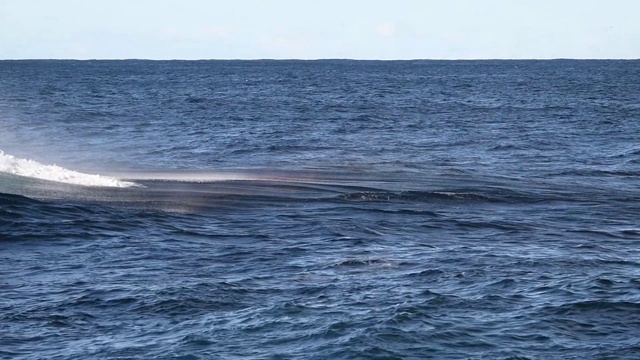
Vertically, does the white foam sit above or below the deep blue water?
above

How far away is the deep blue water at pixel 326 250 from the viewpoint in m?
21.0

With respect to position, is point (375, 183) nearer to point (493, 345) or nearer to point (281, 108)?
point (493, 345)

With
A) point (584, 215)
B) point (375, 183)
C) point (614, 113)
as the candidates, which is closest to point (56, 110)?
point (614, 113)

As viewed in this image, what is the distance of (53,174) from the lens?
42.2m

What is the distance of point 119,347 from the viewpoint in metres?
20.2

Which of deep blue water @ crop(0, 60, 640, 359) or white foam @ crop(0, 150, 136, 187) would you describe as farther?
white foam @ crop(0, 150, 136, 187)

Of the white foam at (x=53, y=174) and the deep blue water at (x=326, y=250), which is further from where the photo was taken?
the white foam at (x=53, y=174)

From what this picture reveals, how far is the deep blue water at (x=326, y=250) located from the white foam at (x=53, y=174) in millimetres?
1023

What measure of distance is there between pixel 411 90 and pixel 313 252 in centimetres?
10731

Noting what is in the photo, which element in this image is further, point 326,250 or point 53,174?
point 53,174

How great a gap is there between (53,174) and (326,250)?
17.3 metres

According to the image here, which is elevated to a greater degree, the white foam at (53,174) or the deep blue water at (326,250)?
the white foam at (53,174)

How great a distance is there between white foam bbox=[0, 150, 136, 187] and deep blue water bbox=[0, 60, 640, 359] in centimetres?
102

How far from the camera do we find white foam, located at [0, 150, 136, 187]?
4088 cm
